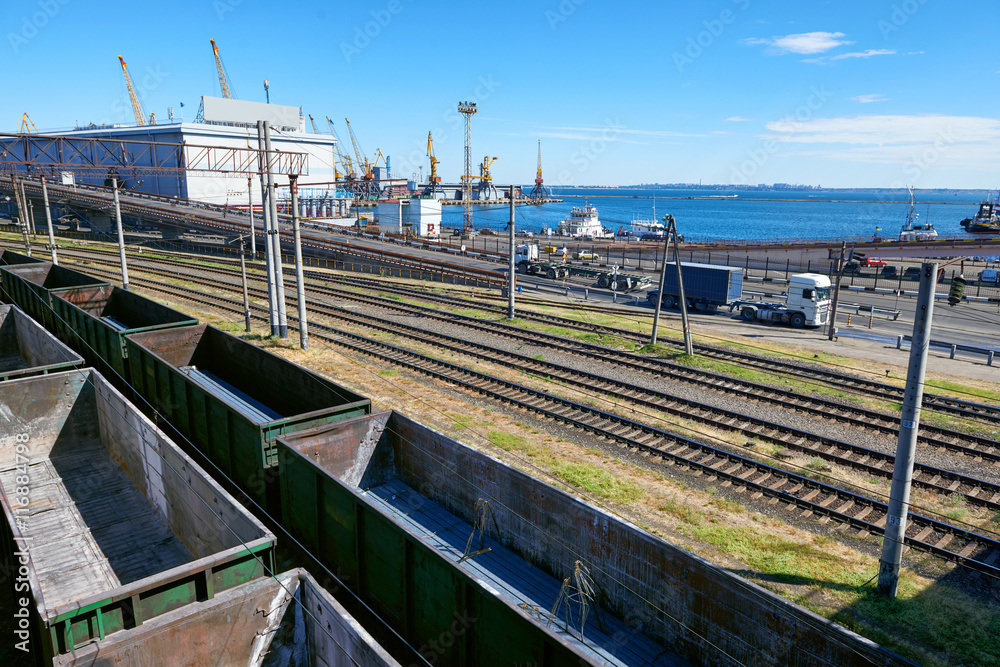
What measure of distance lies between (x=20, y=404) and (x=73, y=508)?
11.8ft

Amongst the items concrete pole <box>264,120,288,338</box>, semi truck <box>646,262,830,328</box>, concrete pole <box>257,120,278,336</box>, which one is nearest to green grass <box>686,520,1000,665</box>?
concrete pole <box>264,120,288,338</box>

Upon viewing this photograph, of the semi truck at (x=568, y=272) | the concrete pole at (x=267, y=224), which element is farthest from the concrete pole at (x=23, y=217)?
the semi truck at (x=568, y=272)

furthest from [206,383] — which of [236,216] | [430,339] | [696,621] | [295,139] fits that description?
[295,139]

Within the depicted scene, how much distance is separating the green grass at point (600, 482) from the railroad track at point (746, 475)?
5.70 ft

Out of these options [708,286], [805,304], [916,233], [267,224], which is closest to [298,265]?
[267,224]

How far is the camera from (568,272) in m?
60.0

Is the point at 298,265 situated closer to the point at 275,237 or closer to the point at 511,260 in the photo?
the point at 275,237

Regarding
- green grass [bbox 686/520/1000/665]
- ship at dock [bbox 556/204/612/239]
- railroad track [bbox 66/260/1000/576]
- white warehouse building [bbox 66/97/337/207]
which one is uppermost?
white warehouse building [bbox 66/97/337/207]

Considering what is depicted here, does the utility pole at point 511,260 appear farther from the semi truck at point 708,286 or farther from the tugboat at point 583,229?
the tugboat at point 583,229

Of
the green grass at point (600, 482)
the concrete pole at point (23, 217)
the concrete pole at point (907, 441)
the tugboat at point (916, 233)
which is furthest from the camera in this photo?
the tugboat at point (916, 233)

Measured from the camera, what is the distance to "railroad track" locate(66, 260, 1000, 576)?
12.4 metres

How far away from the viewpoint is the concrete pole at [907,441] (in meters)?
9.92

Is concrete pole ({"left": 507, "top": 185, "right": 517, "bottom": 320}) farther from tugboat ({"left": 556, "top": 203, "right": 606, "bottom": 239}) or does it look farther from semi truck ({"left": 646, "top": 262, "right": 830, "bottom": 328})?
tugboat ({"left": 556, "top": 203, "right": 606, "bottom": 239})

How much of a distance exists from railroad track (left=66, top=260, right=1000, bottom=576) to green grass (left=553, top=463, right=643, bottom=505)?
1738 millimetres
